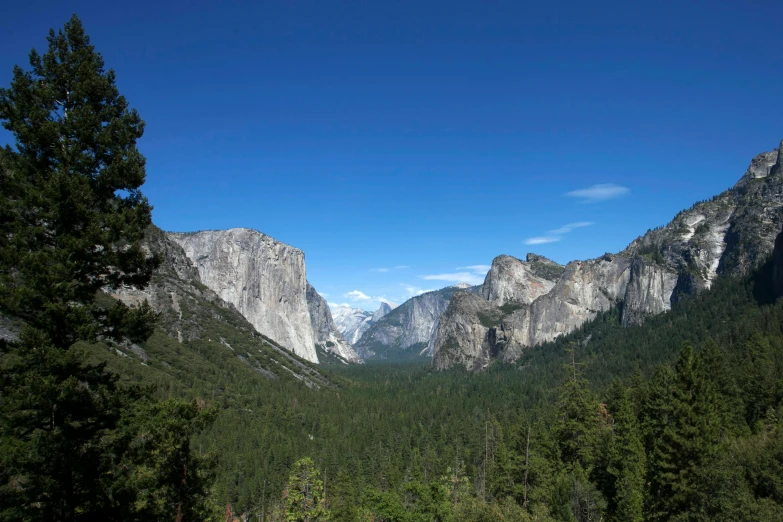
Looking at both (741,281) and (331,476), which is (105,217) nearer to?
(331,476)

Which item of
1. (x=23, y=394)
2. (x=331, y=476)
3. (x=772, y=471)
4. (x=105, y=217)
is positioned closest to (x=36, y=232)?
(x=105, y=217)

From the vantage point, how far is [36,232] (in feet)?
37.4

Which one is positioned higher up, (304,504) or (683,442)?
(683,442)

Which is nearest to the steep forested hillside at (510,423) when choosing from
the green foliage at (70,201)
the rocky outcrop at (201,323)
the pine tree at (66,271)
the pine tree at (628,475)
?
the pine tree at (628,475)

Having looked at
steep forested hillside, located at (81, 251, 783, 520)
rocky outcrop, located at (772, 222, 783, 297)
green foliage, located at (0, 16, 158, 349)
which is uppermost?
rocky outcrop, located at (772, 222, 783, 297)

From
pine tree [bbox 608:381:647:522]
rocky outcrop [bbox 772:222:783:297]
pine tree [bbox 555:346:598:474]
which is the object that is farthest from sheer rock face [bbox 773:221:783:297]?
pine tree [bbox 555:346:598:474]

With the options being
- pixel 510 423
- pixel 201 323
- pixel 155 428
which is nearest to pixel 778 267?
pixel 510 423

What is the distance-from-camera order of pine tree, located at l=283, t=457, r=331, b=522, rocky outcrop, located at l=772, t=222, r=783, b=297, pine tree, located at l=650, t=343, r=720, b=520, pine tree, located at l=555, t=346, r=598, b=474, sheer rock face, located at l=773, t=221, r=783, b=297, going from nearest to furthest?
pine tree, located at l=283, t=457, r=331, b=522, pine tree, located at l=650, t=343, r=720, b=520, pine tree, located at l=555, t=346, r=598, b=474, sheer rock face, located at l=773, t=221, r=783, b=297, rocky outcrop, located at l=772, t=222, r=783, b=297

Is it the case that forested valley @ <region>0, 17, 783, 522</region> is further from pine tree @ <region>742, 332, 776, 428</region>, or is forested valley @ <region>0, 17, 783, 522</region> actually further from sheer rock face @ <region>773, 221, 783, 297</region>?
sheer rock face @ <region>773, 221, 783, 297</region>

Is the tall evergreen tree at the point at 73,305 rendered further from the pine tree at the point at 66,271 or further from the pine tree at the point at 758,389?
the pine tree at the point at 758,389

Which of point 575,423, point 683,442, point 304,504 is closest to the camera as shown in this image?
point 304,504

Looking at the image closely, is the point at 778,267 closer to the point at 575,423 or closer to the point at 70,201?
the point at 575,423

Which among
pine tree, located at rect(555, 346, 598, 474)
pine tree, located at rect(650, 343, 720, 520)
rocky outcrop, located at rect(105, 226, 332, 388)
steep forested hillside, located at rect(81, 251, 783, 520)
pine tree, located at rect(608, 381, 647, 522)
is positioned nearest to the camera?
pine tree, located at rect(650, 343, 720, 520)

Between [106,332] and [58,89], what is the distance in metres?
6.74
